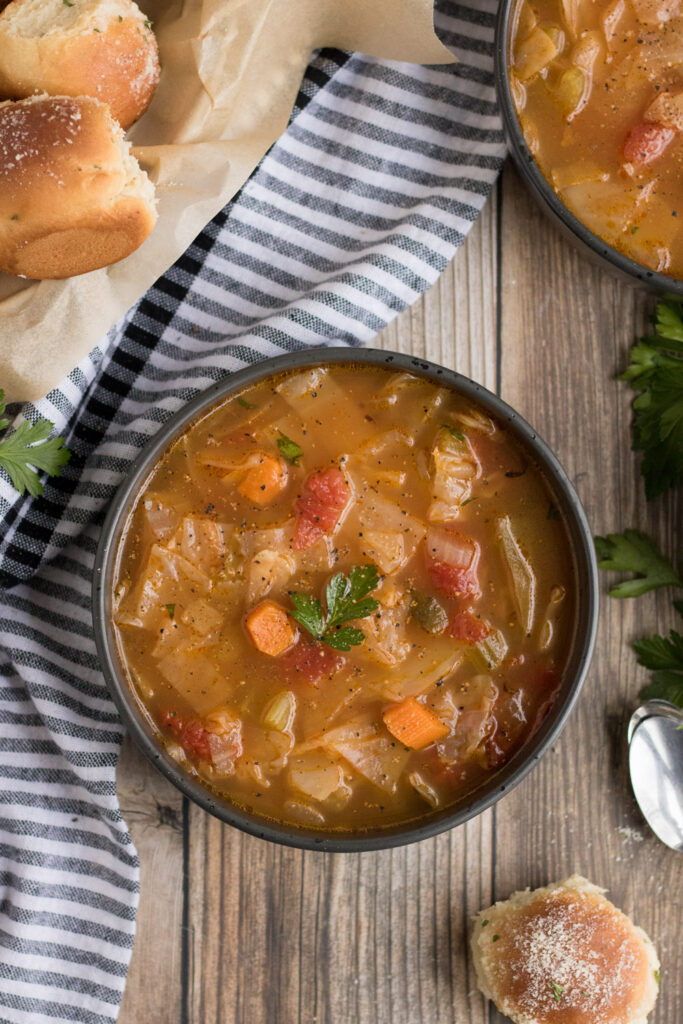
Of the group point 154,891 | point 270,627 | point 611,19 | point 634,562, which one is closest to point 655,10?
point 611,19

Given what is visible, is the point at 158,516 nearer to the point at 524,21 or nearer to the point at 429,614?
the point at 429,614

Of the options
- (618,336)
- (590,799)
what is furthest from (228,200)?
(590,799)

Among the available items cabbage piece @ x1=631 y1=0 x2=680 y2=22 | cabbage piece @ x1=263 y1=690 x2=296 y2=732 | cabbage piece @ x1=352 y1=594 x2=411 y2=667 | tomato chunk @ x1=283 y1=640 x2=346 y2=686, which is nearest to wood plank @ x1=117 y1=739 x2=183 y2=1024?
cabbage piece @ x1=263 y1=690 x2=296 y2=732

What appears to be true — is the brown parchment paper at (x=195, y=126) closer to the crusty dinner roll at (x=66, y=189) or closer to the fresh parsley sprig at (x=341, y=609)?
the crusty dinner roll at (x=66, y=189)

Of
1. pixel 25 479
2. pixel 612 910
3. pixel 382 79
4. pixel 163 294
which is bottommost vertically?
pixel 612 910

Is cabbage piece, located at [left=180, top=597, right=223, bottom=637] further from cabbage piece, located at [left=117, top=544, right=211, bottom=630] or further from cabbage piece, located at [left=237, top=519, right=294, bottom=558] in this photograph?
cabbage piece, located at [left=237, top=519, right=294, bottom=558]

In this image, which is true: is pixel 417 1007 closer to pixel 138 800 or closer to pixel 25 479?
pixel 138 800
